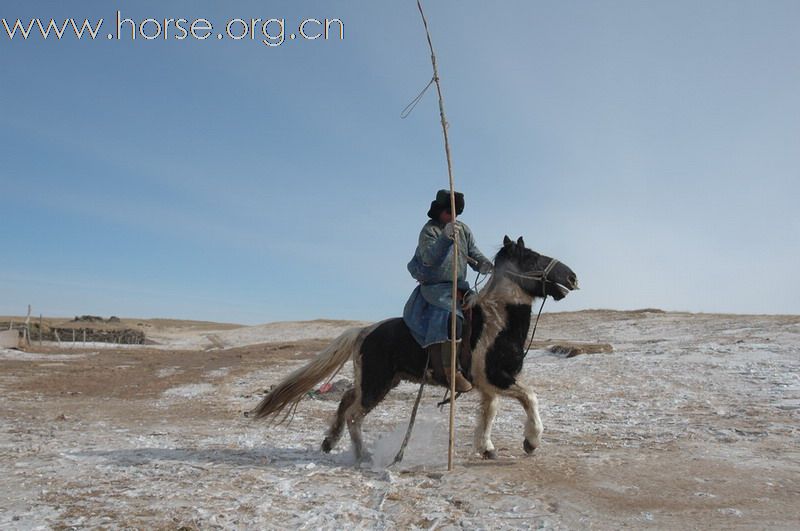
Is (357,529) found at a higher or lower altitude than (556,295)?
lower

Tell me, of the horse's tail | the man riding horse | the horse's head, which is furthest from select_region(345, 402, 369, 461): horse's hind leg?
the horse's head

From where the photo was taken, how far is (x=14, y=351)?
2659 centimetres

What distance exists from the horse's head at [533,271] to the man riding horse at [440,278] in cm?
19

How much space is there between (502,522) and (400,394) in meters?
7.71

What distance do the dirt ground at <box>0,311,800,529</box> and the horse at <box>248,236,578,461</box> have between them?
0.37 metres

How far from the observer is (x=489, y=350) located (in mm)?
5691

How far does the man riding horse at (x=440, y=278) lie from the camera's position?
5652 mm

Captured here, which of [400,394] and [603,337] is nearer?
[400,394]

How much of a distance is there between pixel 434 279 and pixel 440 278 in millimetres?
61

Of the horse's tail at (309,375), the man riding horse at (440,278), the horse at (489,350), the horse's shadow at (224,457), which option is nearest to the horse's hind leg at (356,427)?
the horse at (489,350)

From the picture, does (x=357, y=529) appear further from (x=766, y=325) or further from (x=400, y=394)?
(x=766, y=325)

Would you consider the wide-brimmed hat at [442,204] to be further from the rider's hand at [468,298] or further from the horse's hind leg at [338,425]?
the horse's hind leg at [338,425]

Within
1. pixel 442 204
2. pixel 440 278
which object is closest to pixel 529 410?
pixel 440 278

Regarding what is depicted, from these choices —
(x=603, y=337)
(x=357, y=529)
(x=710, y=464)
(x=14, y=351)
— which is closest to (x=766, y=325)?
(x=603, y=337)
